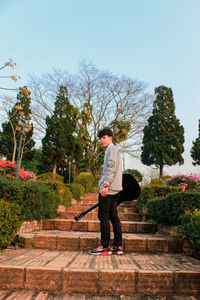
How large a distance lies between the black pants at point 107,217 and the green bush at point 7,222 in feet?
3.88

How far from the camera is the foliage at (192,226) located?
111 inches

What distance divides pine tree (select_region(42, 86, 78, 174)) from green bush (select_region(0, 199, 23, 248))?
1708cm

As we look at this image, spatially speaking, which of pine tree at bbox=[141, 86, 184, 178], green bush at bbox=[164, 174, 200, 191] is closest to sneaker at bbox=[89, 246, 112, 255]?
green bush at bbox=[164, 174, 200, 191]

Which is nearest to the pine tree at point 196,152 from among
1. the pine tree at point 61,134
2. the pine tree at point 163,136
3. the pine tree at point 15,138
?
the pine tree at point 163,136

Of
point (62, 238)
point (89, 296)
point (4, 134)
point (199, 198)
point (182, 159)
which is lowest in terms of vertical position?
point (89, 296)

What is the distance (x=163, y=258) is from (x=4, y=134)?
2201 centimetres

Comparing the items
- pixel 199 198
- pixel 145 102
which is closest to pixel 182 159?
pixel 145 102

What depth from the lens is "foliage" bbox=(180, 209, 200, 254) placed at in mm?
2828

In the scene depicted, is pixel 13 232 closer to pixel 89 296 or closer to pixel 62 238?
pixel 62 238

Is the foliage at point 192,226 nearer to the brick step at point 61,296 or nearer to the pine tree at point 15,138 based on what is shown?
the brick step at point 61,296

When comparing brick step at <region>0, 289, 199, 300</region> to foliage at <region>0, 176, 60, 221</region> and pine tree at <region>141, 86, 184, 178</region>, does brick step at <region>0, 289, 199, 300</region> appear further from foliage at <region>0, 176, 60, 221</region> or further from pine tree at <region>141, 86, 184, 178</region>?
pine tree at <region>141, 86, 184, 178</region>

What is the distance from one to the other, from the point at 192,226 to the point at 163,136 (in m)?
24.2

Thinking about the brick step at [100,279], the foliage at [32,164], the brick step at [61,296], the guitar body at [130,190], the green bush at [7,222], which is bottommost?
the brick step at [61,296]

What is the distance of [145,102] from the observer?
20.5 m
